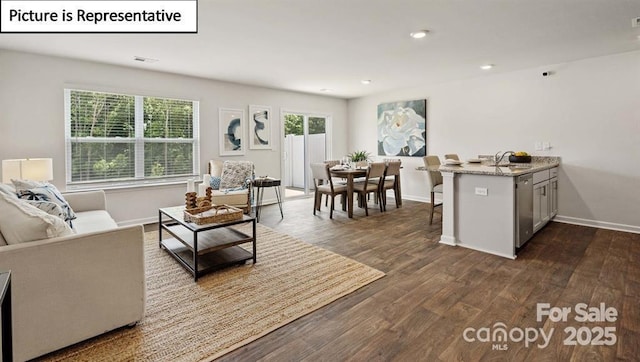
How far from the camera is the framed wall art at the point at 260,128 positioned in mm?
6024

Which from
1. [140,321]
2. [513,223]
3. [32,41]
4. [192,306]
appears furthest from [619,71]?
[32,41]

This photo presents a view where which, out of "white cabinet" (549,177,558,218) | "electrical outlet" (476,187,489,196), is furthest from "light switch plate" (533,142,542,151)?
"electrical outlet" (476,187,489,196)

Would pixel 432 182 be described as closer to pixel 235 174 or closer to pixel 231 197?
pixel 231 197

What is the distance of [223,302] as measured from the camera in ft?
7.64

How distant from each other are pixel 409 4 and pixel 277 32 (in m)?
1.36

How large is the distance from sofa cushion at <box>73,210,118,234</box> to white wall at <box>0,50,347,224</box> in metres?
1.38

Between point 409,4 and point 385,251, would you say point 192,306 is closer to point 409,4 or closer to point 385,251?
point 385,251

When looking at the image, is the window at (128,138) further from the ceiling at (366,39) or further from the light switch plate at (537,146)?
the light switch plate at (537,146)

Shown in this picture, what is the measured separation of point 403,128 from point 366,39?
3361mm

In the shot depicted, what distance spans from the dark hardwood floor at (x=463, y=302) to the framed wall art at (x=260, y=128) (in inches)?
112

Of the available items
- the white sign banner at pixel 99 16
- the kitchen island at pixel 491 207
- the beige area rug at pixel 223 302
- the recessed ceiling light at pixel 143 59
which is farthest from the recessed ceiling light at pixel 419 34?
the recessed ceiling light at pixel 143 59

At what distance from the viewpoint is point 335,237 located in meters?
3.98

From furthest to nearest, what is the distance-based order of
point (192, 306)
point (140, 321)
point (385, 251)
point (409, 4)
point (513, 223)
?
point (385, 251) → point (513, 223) → point (409, 4) → point (192, 306) → point (140, 321)

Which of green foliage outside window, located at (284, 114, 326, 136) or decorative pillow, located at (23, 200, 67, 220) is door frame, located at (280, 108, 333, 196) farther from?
decorative pillow, located at (23, 200, 67, 220)
